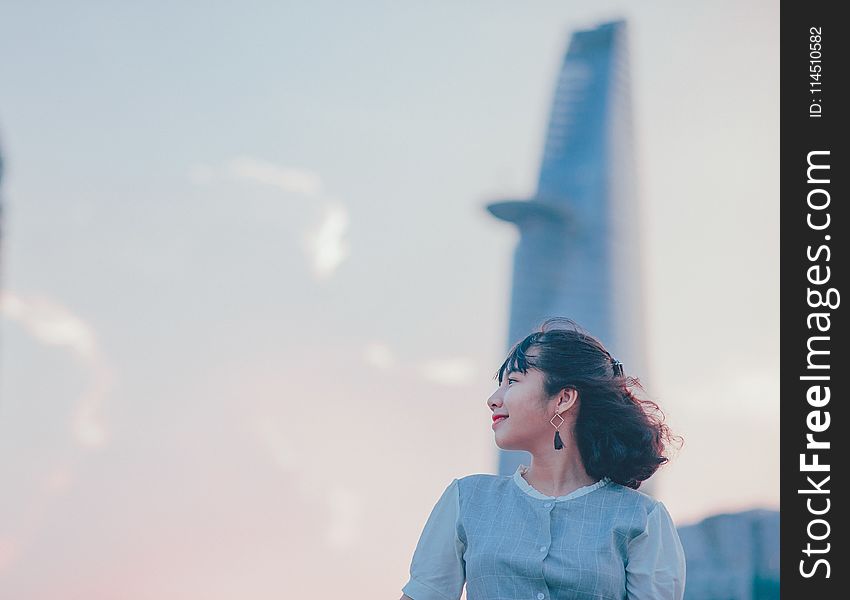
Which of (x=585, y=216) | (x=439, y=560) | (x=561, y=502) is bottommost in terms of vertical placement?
(x=439, y=560)

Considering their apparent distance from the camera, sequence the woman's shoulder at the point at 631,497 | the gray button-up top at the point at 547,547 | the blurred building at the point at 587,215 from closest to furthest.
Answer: the gray button-up top at the point at 547,547
the woman's shoulder at the point at 631,497
the blurred building at the point at 587,215

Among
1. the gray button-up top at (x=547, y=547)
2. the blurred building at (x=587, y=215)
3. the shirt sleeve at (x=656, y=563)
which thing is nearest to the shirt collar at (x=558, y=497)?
the gray button-up top at (x=547, y=547)

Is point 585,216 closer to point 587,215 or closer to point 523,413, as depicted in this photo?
point 587,215

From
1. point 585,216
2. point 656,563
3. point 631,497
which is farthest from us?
point 585,216

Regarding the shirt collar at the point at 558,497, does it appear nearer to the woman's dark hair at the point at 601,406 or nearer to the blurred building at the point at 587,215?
the woman's dark hair at the point at 601,406

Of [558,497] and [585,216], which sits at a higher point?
[585,216]

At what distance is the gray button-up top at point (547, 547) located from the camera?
9.57 ft

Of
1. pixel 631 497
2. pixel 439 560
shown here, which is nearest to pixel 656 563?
pixel 631 497

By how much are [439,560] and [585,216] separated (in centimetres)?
4970

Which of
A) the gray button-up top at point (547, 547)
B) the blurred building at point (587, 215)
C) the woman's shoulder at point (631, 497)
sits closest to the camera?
the gray button-up top at point (547, 547)

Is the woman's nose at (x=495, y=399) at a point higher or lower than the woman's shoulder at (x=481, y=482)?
higher

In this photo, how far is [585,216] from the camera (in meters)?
52.0
